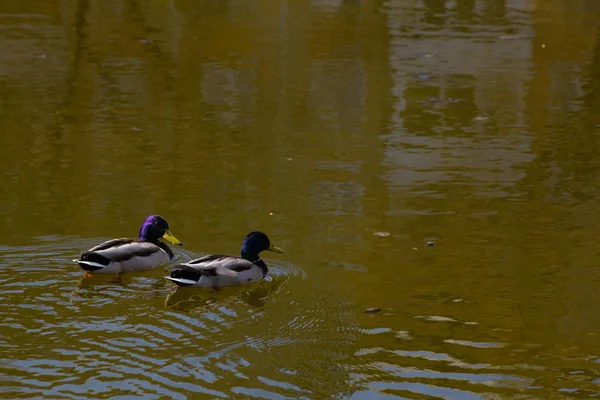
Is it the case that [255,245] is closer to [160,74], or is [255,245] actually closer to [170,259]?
[170,259]

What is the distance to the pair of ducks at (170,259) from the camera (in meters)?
8.16

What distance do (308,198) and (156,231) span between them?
1756 millimetres

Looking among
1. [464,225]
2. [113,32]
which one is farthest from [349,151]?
[113,32]

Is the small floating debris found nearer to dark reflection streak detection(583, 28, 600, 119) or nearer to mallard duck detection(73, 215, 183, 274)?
mallard duck detection(73, 215, 183, 274)

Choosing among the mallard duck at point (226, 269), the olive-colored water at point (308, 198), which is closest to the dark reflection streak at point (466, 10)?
the olive-colored water at point (308, 198)

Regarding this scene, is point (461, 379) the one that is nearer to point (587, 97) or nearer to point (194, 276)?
point (194, 276)

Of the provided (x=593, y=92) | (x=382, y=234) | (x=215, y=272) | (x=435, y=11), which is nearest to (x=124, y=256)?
(x=215, y=272)

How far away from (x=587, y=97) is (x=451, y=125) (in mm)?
2272

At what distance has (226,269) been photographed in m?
8.26

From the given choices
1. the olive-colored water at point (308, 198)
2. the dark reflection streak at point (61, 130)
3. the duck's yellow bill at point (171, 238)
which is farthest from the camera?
the dark reflection streak at point (61, 130)

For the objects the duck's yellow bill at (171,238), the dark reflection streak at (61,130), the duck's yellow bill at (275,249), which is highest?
the dark reflection streak at (61,130)

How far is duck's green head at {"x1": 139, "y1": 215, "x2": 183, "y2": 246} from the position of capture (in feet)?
29.2

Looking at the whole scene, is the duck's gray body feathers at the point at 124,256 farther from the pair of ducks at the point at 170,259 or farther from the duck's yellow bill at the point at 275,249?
the duck's yellow bill at the point at 275,249

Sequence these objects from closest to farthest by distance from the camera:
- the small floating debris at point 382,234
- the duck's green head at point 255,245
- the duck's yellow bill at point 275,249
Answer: the duck's green head at point 255,245 < the duck's yellow bill at point 275,249 < the small floating debris at point 382,234
